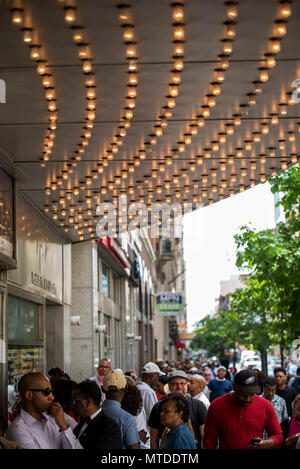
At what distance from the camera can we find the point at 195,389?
994 cm

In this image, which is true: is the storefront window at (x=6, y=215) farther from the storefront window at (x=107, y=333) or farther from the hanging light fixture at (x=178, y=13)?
the storefront window at (x=107, y=333)

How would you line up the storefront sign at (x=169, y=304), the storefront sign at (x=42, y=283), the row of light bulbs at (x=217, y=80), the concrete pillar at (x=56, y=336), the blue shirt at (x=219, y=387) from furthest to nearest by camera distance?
the storefront sign at (x=169, y=304), the concrete pillar at (x=56, y=336), the blue shirt at (x=219, y=387), the storefront sign at (x=42, y=283), the row of light bulbs at (x=217, y=80)

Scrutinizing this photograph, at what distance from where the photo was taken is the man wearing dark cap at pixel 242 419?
6742 mm

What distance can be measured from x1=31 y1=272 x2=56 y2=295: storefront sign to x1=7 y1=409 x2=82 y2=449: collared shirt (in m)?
9.78

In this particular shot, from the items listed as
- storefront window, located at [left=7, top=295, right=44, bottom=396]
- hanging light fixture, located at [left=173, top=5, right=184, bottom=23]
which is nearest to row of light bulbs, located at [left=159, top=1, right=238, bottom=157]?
hanging light fixture, located at [left=173, top=5, right=184, bottom=23]

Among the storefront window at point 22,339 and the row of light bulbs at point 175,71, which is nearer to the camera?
the row of light bulbs at point 175,71

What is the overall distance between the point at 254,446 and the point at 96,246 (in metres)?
16.1

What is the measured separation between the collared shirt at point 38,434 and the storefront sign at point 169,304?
118 feet

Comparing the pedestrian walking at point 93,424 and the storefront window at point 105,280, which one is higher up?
the storefront window at point 105,280

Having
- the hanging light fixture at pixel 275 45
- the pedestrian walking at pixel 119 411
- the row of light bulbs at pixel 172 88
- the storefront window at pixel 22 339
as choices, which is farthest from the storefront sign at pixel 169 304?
the hanging light fixture at pixel 275 45

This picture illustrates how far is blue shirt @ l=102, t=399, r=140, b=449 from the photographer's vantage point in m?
6.69

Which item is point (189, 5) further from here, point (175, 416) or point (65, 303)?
point (65, 303)

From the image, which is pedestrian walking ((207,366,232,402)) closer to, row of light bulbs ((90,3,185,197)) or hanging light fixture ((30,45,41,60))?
row of light bulbs ((90,3,185,197))

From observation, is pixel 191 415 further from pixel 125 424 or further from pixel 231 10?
pixel 231 10
